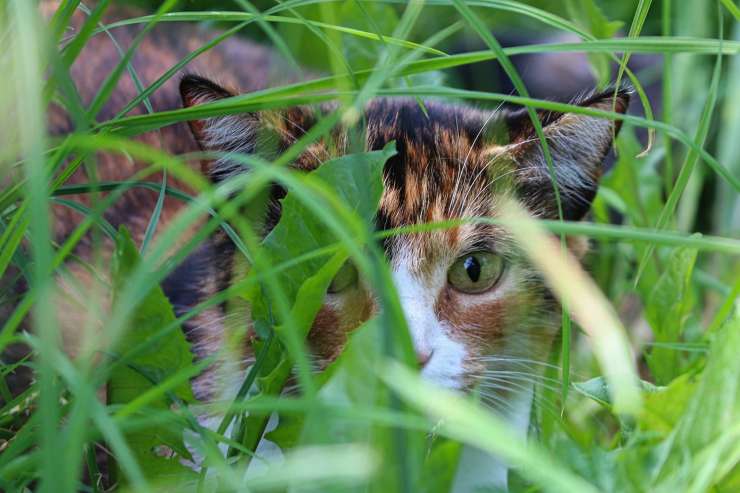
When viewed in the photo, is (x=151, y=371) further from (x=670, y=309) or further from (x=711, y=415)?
(x=670, y=309)

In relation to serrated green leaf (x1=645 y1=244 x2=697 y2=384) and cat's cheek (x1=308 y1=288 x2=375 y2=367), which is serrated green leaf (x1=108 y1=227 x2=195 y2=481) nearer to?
cat's cheek (x1=308 y1=288 x2=375 y2=367)

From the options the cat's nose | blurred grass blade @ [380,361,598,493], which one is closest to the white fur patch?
the cat's nose

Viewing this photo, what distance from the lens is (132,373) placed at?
48.6 inches

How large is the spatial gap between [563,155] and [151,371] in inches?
35.6

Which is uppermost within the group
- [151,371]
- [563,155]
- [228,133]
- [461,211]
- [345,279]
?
[563,155]

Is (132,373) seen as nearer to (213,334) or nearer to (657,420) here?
(213,334)

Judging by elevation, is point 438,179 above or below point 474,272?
above

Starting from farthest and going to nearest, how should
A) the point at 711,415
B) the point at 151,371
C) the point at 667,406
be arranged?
the point at 151,371 < the point at 667,406 < the point at 711,415

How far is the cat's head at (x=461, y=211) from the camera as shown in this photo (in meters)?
1.53

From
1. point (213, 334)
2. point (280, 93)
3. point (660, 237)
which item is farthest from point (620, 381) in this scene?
point (213, 334)

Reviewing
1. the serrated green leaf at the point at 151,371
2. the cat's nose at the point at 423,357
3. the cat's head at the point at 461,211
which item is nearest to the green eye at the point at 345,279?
the cat's head at the point at 461,211

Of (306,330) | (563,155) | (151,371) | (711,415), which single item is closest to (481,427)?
(711,415)

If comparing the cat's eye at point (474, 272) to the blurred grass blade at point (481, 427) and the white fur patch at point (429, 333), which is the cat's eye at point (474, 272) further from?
the blurred grass blade at point (481, 427)

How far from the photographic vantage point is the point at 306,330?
123 cm
